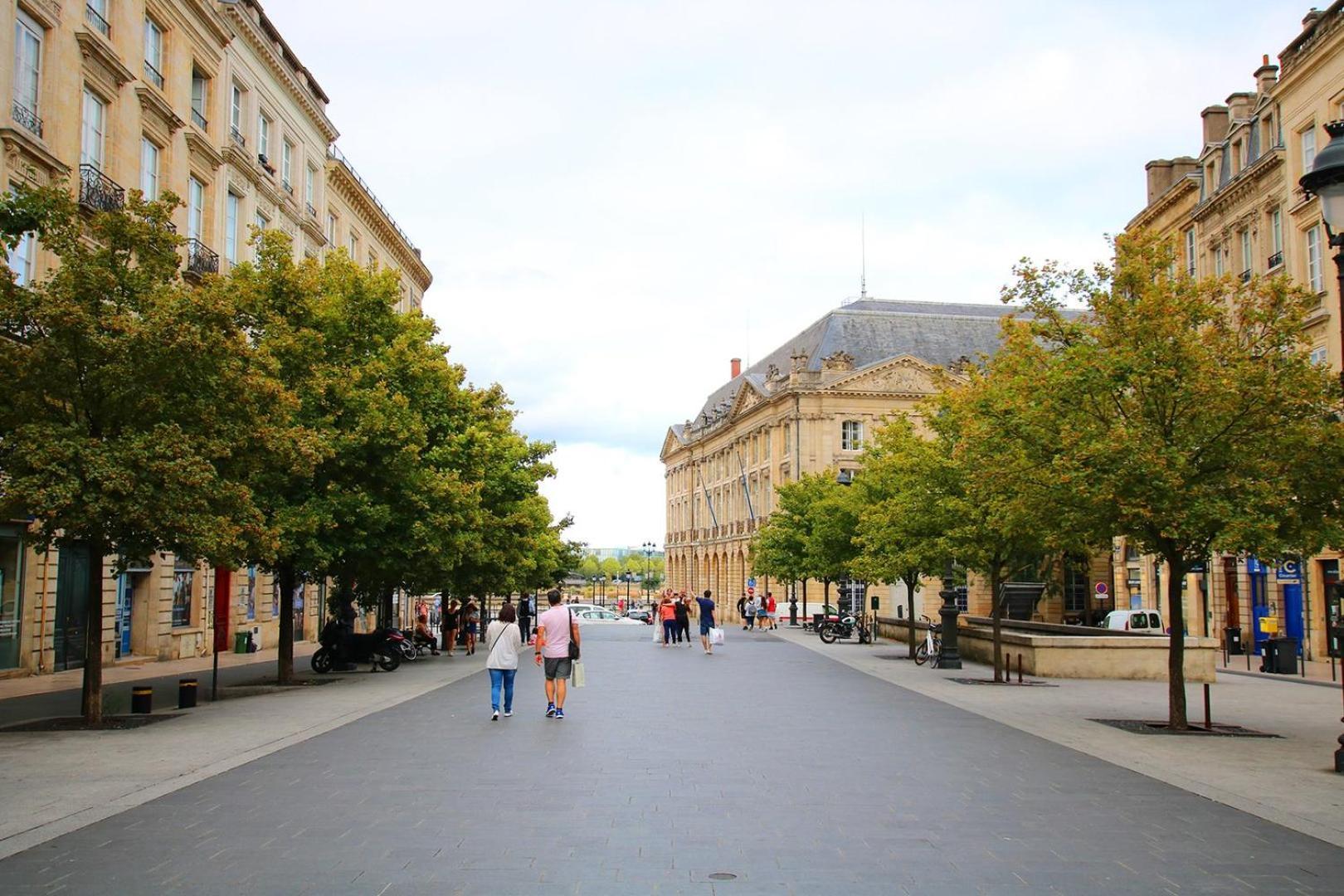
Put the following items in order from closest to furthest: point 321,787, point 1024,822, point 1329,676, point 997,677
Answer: point 1024,822 → point 321,787 → point 997,677 → point 1329,676

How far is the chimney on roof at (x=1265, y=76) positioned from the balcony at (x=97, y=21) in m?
32.1

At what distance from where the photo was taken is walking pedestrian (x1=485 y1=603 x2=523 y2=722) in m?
16.7

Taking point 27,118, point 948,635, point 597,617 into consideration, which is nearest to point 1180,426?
point 948,635

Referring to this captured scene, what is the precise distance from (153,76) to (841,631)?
28.2m

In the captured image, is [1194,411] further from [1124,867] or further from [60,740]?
[60,740]

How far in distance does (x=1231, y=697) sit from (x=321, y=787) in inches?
672

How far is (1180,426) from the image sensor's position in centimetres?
1591

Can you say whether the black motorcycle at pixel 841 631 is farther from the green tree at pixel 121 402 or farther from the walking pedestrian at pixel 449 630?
the green tree at pixel 121 402

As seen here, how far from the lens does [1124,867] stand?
26.4 ft

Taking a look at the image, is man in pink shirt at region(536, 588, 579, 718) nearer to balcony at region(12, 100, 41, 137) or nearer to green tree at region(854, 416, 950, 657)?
green tree at region(854, 416, 950, 657)

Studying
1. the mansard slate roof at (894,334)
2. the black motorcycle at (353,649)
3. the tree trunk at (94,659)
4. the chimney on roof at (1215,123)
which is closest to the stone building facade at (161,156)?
the tree trunk at (94,659)

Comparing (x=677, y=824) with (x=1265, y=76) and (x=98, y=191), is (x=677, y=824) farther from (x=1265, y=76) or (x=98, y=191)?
(x=1265, y=76)

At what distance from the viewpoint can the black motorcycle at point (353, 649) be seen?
87.8 ft

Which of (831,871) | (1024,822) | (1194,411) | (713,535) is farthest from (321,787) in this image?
(713,535)
